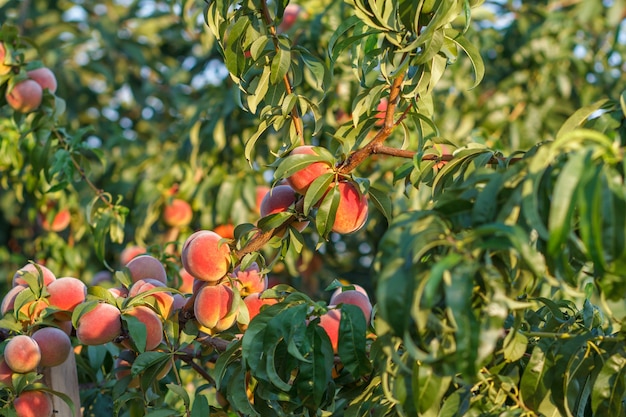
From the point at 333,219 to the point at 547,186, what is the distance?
32 cm

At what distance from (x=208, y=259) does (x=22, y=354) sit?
0.27 metres

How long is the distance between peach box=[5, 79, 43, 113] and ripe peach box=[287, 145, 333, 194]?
0.67 metres

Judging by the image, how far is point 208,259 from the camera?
104 cm

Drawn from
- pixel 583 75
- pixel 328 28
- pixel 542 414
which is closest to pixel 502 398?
pixel 542 414

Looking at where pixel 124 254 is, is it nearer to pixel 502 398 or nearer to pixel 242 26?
pixel 242 26

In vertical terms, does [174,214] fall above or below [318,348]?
below

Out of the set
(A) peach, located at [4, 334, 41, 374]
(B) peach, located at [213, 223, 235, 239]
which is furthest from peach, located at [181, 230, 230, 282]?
(B) peach, located at [213, 223, 235, 239]

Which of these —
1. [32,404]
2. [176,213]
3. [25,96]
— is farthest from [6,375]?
[176,213]

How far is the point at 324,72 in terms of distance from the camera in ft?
3.68

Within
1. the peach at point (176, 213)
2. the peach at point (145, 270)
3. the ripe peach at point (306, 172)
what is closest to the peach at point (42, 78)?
the peach at point (145, 270)

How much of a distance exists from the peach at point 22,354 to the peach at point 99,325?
60 millimetres

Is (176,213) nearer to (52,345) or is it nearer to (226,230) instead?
(226,230)

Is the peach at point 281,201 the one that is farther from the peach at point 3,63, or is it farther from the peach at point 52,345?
the peach at point 3,63

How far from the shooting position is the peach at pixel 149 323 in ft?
3.50
